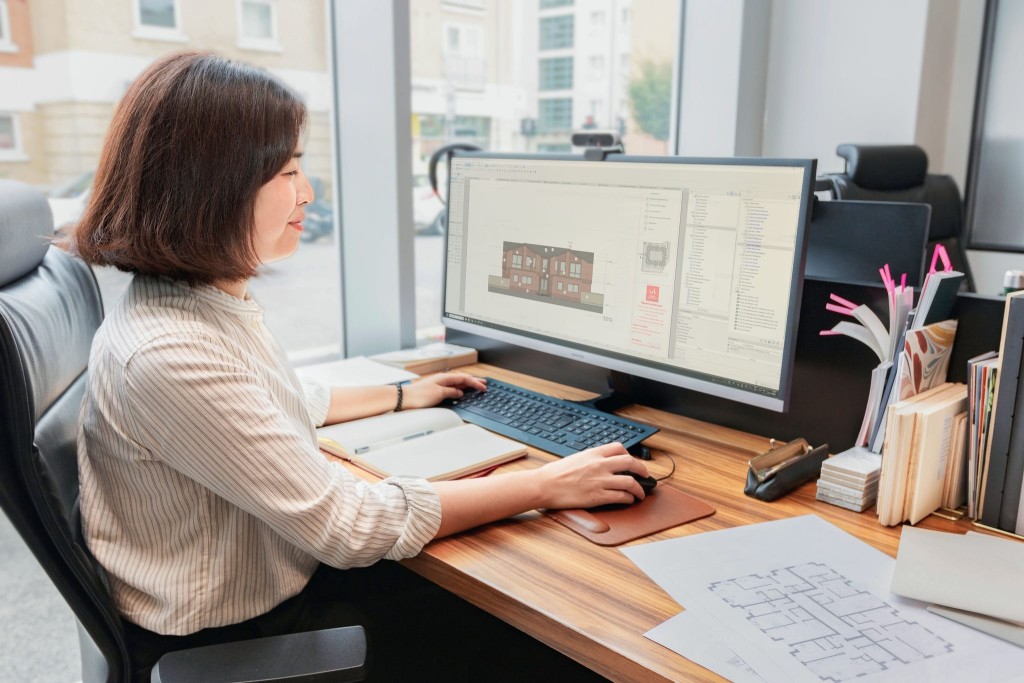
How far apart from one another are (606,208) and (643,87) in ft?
5.16

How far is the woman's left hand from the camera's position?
1523mm

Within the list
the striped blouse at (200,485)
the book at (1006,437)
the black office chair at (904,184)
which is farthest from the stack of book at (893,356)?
the black office chair at (904,184)

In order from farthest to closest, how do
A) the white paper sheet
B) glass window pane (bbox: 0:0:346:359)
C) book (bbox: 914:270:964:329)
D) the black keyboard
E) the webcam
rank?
glass window pane (bbox: 0:0:346:359) → the webcam → the black keyboard → book (bbox: 914:270:964:329) → the white paper sheet

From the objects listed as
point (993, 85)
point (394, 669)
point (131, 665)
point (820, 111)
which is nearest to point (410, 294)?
point (394, 669)

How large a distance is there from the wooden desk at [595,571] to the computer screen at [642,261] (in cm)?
15

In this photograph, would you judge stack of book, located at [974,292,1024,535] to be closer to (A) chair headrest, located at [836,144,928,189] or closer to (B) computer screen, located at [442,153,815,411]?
(B) computer screen, located at [442,153,815,411]

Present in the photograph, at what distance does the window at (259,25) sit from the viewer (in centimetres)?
185

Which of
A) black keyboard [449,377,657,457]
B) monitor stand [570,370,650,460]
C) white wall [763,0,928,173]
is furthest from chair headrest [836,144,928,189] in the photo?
black keyboard [449,377,657,457]

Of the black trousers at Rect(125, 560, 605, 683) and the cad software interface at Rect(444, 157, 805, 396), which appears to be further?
the cad software interface at Rect(444, 157, 805, 396)

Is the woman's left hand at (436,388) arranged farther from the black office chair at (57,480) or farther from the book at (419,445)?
the black office chair at (57,480)

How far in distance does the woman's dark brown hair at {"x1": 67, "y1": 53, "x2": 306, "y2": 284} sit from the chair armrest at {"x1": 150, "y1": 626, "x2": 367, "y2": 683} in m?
0.44

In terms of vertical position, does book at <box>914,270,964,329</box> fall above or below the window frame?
below

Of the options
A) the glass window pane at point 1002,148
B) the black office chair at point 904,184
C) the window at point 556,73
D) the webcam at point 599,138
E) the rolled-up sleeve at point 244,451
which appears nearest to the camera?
the rolled-up sleeve at point 244,451

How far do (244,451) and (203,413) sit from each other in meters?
0.06
